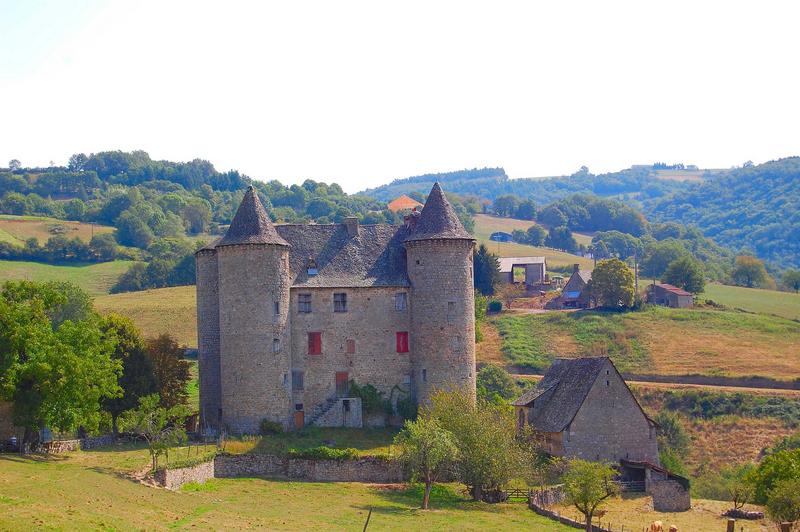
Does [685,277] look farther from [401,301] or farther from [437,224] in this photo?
[401,301]

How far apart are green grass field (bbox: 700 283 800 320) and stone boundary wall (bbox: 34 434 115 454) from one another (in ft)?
282

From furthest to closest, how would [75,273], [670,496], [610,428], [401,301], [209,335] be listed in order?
[75,273], [209,335], [401,301], [610,428], [670,496]

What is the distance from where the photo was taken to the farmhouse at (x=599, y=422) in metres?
53.7

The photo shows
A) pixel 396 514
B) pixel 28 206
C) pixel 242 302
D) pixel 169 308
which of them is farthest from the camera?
pixel 28 206

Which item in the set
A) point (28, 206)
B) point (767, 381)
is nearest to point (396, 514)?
point (767, 381)

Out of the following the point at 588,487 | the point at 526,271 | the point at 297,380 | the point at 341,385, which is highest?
the point at 526,271

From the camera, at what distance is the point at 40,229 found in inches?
6206

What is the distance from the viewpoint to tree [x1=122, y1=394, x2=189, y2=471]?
4553cm

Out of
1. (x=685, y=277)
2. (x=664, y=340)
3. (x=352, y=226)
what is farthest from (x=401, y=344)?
(x=685, y=277)

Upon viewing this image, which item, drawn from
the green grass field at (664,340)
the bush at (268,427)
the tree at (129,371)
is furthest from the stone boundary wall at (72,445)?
the green grass field at (664,340)

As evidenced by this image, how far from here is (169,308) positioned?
107312 mm

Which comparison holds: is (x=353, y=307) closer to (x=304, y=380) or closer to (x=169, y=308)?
(x=304, y=380)

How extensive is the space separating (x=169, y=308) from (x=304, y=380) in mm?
54442

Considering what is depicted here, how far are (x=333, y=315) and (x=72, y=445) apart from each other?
594 inches
